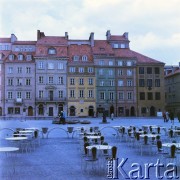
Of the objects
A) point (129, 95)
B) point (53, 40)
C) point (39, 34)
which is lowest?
point (129, 95)

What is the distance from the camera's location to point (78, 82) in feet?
232

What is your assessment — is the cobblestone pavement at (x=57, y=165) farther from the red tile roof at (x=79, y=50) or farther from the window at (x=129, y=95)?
the red tile roof at (x=79, y=50)

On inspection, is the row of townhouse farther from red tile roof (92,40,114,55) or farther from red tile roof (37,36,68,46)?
red tile roof (37,36,68,46)

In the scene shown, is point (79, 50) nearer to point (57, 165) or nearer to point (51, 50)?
point (51, 50)

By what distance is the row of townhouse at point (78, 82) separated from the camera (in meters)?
69.3

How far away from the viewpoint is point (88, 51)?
73000 millimetres

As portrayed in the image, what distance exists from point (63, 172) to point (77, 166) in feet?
3.57

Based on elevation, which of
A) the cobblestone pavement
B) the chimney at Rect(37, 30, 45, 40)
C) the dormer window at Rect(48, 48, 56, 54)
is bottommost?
the cobblestone pavement

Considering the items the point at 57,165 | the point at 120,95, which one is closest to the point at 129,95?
the point at 120,95

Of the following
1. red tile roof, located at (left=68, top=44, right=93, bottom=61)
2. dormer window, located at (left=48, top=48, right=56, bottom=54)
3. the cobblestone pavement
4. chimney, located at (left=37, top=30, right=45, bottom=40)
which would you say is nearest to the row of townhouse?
dormer window, located at (left=48, top=48, right=56, bottom=54)

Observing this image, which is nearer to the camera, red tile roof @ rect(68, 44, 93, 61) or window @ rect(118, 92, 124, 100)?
window @ rect(118, 92, 124, 100)

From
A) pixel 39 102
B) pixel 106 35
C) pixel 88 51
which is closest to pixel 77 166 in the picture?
pixel 39 102

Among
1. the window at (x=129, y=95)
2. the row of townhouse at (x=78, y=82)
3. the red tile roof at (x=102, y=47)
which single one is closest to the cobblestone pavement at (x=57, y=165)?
the row of townhouse at (x=78, y=82)

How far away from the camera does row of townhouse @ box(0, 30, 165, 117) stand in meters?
69.3
